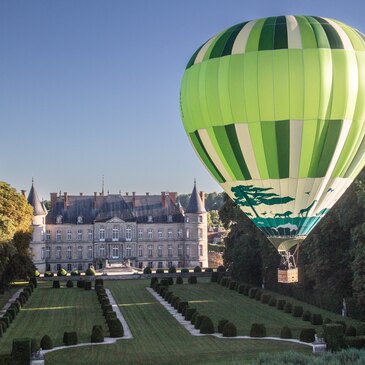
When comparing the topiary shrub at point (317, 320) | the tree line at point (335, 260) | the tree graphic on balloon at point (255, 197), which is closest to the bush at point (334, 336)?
the tree line at point (335, 260)

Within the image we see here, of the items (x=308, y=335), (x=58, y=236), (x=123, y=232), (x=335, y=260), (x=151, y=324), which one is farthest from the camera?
(x=123, y=232)

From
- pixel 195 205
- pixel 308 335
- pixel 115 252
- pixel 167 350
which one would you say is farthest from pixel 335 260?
pixel 115 252

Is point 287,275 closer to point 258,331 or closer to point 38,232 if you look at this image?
point 258,331

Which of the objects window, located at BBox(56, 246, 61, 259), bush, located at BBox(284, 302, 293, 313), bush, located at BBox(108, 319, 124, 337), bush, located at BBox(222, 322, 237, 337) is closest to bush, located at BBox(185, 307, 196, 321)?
bush, located at BBox(222, 322, 237, 337)

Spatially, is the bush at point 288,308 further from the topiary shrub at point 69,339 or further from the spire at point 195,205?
the spire at point 195,205

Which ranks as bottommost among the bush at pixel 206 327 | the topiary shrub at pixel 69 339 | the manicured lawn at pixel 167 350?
the manicured lawn at pixel 167 350

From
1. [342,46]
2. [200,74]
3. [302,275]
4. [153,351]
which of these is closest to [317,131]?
[342,46]

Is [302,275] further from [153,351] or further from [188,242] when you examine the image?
[188,242]

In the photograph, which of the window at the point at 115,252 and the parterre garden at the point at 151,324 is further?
the window at the point at 115,252
